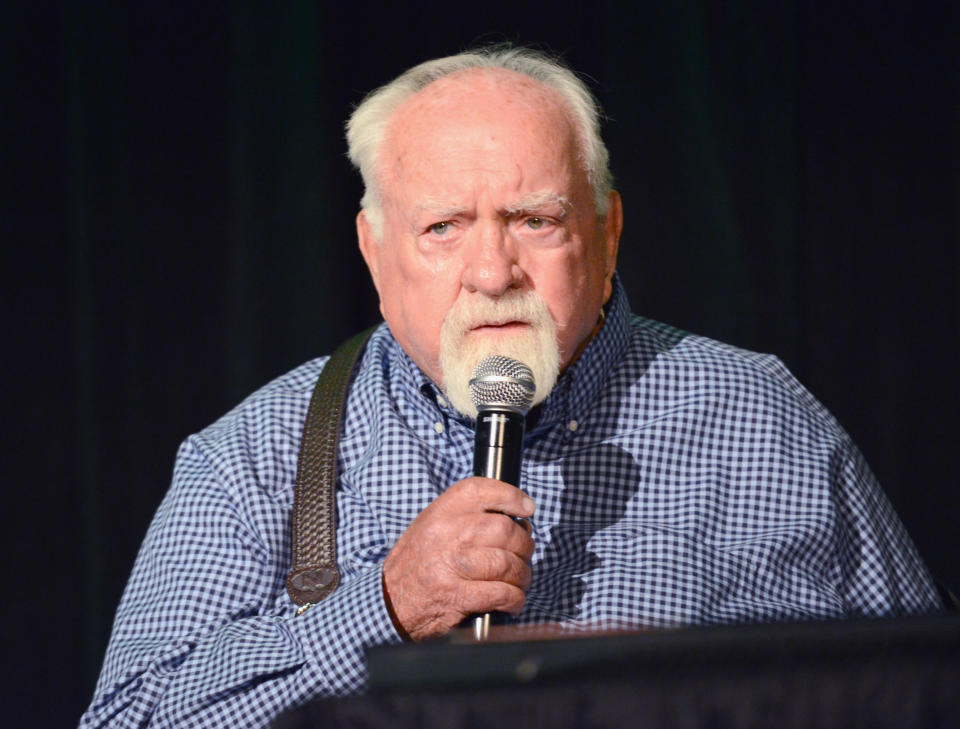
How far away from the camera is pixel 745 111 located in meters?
2.30

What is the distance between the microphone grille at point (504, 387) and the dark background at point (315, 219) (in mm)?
990

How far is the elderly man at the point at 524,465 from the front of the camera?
1471mm

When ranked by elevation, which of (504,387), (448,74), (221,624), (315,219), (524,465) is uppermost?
A: (448,74)

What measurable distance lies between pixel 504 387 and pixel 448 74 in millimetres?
→ 620

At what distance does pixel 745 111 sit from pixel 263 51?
1035 millimetres

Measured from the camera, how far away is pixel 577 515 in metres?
1.61

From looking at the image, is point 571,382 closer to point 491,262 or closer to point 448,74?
point 491,262

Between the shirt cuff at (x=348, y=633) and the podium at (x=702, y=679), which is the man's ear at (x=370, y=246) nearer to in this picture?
the shirt cuff at (x=348, y=633)

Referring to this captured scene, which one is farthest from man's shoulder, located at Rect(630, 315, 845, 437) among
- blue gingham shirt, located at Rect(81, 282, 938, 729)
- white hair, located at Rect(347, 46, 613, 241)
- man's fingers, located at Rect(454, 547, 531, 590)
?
man's fingers, located at Rect(454, 547, 531, 590)

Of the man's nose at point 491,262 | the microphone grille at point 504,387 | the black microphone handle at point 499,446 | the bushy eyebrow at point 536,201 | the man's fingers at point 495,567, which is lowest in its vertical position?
the man's fingers at point 495,567

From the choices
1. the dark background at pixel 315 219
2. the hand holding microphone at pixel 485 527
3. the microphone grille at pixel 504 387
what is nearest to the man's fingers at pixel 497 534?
the hand holding microphone at pixel 485 527

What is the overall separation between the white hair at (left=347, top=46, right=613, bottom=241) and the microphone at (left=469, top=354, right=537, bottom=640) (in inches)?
18.6

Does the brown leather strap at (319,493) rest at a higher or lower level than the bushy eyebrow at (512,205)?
lower

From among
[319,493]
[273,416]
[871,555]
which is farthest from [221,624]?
[871,555]
